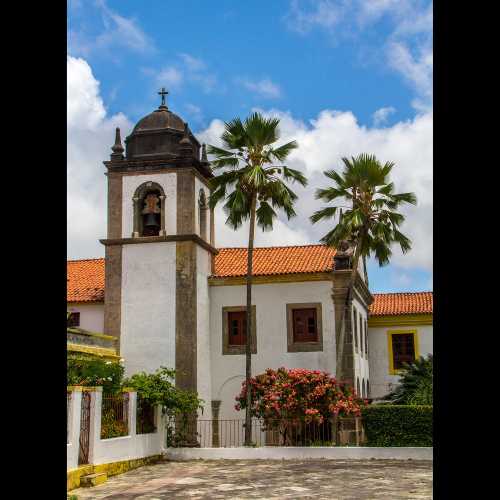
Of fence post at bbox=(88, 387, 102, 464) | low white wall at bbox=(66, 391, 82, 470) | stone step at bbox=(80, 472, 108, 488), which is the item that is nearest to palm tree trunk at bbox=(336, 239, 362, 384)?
fence post at bbox=(88, 387, 102, 464)

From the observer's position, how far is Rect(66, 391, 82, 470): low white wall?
13922mm

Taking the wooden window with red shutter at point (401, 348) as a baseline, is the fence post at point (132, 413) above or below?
Answer: below

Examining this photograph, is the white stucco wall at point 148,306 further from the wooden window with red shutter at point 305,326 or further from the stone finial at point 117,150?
the wooden window with red shutter at point 305,326

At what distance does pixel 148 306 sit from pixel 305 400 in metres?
6.15

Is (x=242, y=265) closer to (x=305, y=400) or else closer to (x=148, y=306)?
(x=148, y=306)

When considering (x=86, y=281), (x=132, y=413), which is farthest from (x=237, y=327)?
(x=132, y=413)

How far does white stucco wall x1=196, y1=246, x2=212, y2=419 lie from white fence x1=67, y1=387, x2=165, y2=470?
12.8 feet

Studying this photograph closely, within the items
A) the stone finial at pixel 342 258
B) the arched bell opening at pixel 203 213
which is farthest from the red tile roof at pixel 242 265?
A: the arched bell opening at pixel 203 213

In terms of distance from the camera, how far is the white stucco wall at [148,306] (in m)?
23.5

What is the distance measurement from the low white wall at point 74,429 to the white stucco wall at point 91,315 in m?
10.9

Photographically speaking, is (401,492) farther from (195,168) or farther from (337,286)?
(195,168)
